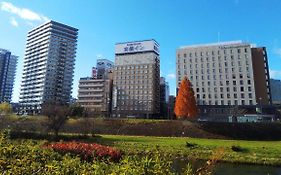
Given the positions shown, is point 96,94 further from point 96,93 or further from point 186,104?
point 186,104

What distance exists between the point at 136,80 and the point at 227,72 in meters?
48.8

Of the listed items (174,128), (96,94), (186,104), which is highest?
(96,94)

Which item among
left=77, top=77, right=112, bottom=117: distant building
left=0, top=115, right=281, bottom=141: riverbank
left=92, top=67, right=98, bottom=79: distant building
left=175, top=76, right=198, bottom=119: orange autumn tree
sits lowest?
left=0, top=115, right=281, bottom=141: riverbank

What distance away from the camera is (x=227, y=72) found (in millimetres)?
139500

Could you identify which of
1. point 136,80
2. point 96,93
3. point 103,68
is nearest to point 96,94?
point 96,93

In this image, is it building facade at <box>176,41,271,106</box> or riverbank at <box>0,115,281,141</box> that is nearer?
riverbank at <box>0,115,281,141</box>

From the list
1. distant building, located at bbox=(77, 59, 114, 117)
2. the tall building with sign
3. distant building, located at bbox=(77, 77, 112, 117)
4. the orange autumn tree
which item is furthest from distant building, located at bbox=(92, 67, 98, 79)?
the orange autumn tree

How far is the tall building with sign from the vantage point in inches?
6004

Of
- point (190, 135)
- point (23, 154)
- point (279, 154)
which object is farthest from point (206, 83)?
point (23, 154)

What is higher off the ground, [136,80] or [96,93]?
[136,80]

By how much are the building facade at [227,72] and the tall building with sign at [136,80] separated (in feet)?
56.4

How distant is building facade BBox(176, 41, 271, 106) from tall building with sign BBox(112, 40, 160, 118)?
17.2 meters

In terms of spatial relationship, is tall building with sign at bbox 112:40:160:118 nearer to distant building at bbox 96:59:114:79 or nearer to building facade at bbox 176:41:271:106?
building facade at bbox 176:41:271:106

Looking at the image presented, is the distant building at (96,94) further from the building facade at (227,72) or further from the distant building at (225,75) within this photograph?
the distant building at (225,75)
